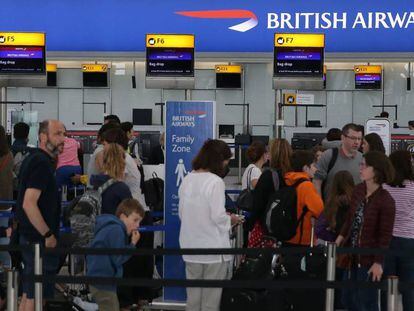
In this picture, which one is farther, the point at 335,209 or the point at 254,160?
the point at 254,160

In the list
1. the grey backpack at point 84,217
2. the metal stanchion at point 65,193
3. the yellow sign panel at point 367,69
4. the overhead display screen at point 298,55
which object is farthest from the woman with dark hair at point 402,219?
the yellow sign panel at point 367,69

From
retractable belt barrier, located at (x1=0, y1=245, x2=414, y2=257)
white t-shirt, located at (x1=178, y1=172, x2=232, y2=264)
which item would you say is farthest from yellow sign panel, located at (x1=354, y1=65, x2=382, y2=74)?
retractable belt barrier, located at (x1=0, y1=245, x2=414, y2=257)

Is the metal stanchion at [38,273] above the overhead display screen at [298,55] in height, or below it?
below

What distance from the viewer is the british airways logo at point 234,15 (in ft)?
64.0

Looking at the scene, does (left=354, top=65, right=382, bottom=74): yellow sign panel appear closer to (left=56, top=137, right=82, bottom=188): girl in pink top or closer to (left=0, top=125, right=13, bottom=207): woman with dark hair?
(left=56, top=137, right=82, bottom=188): girl in pink top

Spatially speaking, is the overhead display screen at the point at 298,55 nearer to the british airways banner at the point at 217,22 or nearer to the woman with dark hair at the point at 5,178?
the british airways banner at the point at 217,22

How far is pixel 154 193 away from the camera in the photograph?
28.6 feet

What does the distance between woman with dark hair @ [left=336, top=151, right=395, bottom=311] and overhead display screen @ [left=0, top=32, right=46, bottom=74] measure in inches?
467

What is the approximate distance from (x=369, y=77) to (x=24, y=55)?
10022 millimetres

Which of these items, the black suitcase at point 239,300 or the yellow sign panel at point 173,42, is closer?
the black suitcase at point 239,300

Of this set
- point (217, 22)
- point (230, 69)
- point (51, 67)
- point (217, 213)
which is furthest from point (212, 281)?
point (51, 67)

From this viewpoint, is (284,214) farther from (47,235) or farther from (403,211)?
(47,235)

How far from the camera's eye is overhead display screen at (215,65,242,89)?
78.4 feet

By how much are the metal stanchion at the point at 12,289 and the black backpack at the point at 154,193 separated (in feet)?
11.8
